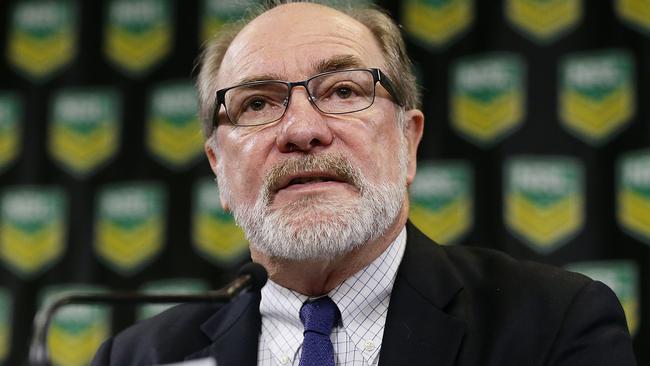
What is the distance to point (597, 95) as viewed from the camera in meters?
2.76


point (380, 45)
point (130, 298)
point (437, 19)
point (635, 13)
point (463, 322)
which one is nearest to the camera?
point (130, 298)

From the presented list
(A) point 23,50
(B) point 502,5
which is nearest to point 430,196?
(B) point 502,5

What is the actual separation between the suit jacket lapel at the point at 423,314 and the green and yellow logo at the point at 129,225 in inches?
65.2

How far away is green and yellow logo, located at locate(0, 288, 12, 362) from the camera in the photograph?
10.6 feet

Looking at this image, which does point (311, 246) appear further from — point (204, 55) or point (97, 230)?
point (97, 230)

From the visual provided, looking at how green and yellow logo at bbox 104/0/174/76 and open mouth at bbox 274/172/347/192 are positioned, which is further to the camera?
green and yellow logo at bbox 104/0/174/76

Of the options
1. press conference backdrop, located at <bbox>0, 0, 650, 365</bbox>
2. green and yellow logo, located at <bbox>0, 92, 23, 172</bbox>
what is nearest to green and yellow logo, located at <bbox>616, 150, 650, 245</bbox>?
press conference backdrop, located at <bbox>0, 0, 650, 365</bbox>

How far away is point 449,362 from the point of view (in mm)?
1569

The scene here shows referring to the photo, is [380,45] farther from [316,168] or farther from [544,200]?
[544,200]

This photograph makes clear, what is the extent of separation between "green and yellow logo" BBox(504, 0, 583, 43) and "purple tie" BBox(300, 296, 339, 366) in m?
1.52

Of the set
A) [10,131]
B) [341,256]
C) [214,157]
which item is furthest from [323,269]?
[10,131]

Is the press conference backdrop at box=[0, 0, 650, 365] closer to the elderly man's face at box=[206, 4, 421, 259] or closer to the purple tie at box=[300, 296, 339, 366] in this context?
the elderly man's face at box=[206, 4, 421, 259]

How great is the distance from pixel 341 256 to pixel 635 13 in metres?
1.57

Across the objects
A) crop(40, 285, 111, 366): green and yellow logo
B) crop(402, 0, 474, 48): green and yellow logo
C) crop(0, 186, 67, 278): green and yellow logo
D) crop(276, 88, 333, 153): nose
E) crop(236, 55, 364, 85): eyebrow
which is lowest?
crop(40, 285, 111, 366): green and yellow logo
